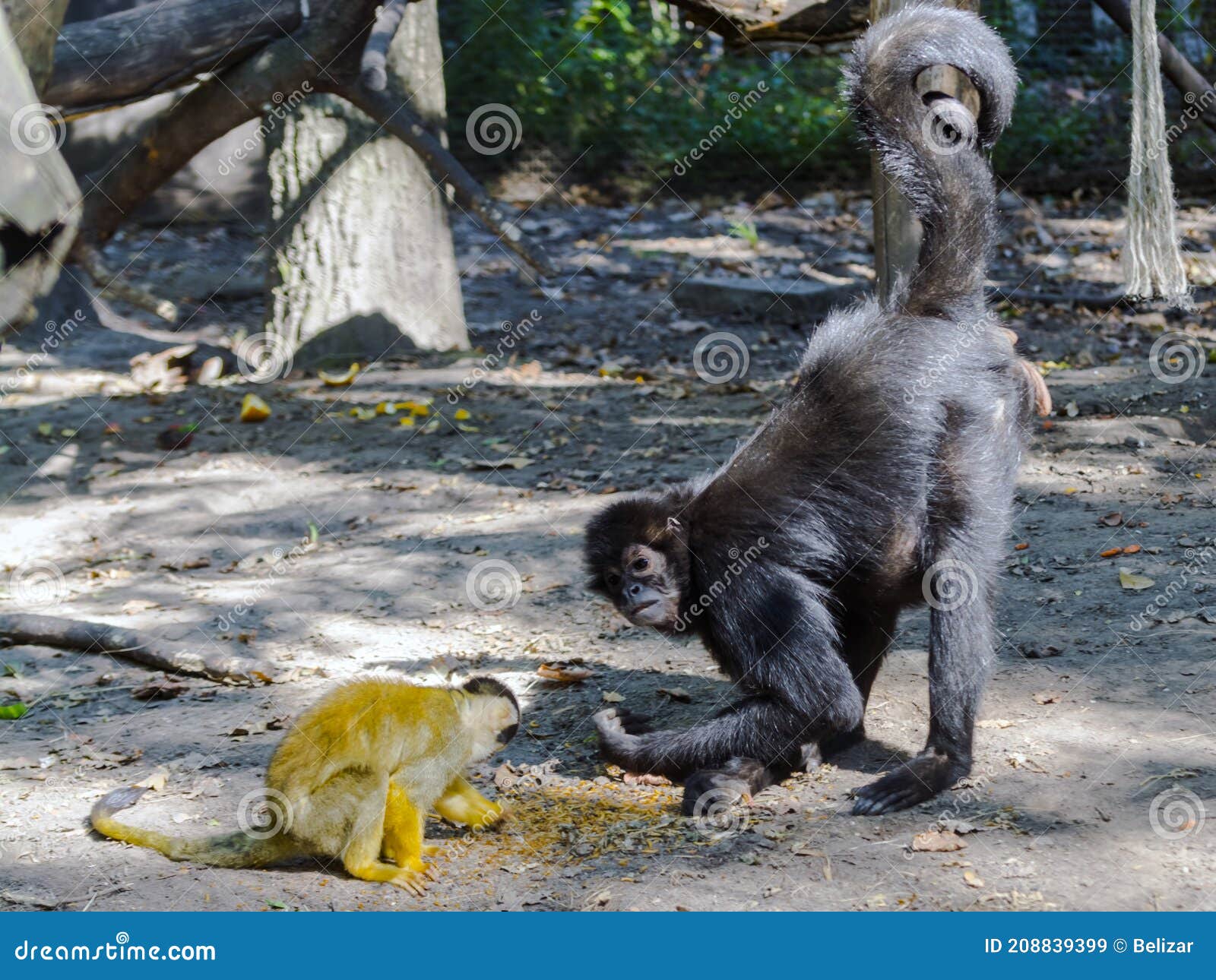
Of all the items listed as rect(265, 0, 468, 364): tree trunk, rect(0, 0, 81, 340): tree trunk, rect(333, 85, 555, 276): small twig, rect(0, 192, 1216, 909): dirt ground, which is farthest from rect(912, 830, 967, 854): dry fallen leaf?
rect(265, 0, 468, 364): tree trunk

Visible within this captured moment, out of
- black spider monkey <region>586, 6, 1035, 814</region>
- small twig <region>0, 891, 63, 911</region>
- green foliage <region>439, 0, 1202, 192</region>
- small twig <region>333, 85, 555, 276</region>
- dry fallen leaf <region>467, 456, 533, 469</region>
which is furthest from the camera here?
green foliage <region>439, 0, 1202, 192</region>

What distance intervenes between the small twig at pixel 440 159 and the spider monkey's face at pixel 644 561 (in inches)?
137

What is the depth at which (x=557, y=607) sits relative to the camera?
21.1ft

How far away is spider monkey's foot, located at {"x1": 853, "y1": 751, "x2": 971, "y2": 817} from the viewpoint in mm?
4449

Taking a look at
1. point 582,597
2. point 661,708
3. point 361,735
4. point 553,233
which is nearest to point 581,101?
point 553,233

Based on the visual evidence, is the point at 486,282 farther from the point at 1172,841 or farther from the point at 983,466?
the point at 1172,841

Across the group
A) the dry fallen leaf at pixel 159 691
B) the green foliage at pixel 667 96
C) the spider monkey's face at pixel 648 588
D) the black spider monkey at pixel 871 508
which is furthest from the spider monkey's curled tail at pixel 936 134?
the green foliage at pixel 667 96

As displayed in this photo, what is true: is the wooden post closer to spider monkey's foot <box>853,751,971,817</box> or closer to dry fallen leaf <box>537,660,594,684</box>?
dry fallen leaf <box>537,660,594,684</box>

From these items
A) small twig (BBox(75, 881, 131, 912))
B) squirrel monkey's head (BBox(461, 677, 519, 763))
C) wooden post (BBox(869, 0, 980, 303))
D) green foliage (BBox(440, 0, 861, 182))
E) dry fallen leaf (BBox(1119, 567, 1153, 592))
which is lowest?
small twig (BBox(75, 881, 131, 912))

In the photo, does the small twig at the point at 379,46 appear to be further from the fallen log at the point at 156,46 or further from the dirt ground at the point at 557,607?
the dirt ground at the point at 557,607

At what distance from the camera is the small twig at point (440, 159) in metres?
8.13

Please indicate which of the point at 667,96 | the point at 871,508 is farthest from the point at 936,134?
the point at 667,96

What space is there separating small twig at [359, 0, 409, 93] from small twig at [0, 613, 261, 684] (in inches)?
154

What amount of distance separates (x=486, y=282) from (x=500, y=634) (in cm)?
790
